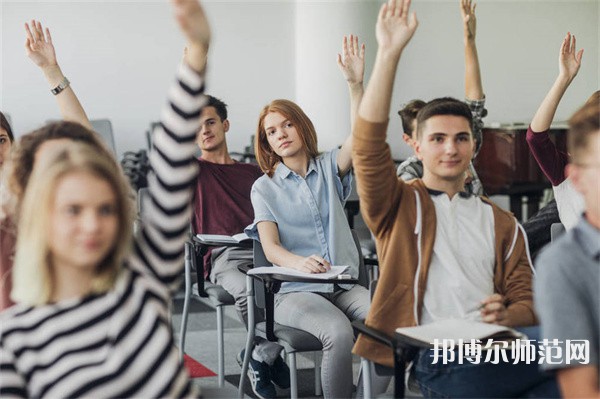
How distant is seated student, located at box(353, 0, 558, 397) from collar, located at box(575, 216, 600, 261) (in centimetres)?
49

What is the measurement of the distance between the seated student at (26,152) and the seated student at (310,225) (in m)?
0.93

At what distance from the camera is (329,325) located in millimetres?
3260

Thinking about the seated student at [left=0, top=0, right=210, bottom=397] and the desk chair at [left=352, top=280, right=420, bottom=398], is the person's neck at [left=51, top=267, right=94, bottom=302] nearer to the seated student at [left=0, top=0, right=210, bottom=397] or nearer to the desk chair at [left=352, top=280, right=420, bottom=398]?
the seated student at [left=0, top=0, right=210, bottom=397]

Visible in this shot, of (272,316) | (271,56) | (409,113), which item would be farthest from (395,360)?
(271,56)

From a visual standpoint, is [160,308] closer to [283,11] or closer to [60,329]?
[60,329]

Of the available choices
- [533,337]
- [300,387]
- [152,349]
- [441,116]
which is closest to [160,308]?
[152,349]

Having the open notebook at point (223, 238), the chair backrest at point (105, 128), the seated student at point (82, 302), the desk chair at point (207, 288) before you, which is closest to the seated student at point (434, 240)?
the seated student at point (82, 302)

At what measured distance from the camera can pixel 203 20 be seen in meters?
1.80

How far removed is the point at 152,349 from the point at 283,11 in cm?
726

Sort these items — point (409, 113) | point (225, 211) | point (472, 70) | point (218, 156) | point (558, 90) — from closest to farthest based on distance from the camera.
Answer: point (558, 90), point (409, 113), point (472, 70), point (225, 211), point (218, 156)

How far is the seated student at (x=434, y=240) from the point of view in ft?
7.32

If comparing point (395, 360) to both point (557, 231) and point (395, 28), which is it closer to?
point (395, 28)

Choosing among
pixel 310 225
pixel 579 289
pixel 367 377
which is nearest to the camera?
pixel 579 289

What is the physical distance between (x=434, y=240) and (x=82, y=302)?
1142 millimetres
